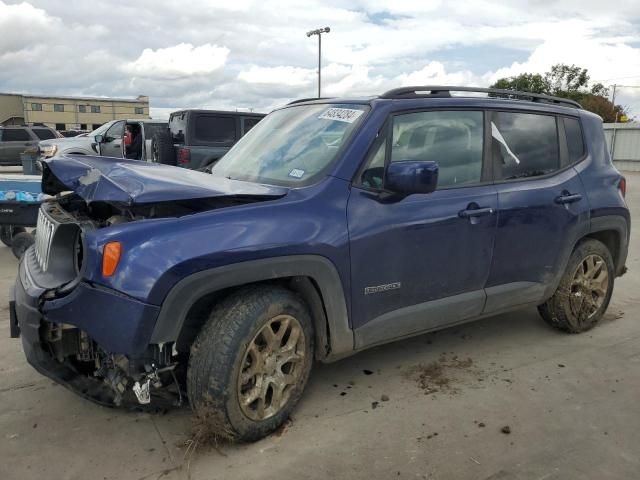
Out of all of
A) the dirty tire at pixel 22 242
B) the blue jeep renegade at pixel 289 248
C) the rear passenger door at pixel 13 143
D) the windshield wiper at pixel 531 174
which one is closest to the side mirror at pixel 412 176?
the blue jeep renegade at pixel 289 248

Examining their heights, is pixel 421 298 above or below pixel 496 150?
below

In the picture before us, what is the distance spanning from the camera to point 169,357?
8.79ft

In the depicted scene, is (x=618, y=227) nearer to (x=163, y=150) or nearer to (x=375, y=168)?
(x=375, y=168)

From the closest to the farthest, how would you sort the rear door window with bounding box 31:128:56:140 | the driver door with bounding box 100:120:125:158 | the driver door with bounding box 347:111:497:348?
the driver door with bounding box 347:111:497:348 < the driver door with bounding box 100:120:125:158 < the rear door window with bounding box 31:128:56:140

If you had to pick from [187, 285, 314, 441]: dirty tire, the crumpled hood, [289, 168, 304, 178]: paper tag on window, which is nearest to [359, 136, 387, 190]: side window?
[289, 168, 304, 178]: paper tag on window

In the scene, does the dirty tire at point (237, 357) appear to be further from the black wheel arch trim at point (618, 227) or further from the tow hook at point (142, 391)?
the black wheel arch trim at point (618, 227)

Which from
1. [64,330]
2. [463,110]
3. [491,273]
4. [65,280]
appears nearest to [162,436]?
[64,330]

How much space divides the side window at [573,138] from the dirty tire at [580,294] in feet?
2.28

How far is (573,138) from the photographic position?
4293 mm

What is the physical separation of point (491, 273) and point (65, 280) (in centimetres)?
264

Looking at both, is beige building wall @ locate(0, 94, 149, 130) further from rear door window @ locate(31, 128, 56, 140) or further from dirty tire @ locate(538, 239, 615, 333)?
dirty tire @ locate(538, 239, 615, 333)

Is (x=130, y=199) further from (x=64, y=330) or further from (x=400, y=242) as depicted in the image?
(x=400, y=242)

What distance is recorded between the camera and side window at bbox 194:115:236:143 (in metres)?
11.4

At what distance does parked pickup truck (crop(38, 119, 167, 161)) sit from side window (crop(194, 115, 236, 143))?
2116 mm
